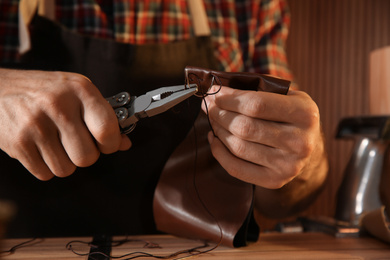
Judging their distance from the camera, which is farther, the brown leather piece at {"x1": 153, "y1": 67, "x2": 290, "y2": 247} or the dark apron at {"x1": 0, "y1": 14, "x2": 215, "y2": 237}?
the dark apron at {"x1": 0, "y1": 14, "x2": 215, "y2": 237}

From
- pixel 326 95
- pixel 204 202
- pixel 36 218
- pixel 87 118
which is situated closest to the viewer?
pixel 87 118

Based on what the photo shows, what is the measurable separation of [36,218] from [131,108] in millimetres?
344

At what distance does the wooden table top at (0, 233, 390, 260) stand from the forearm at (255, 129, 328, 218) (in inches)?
2.9

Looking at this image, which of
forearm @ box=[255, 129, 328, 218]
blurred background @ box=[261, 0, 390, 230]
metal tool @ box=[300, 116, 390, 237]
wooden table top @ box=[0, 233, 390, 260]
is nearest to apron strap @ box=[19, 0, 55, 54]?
wooden table top @ box=[0, 233, 390, 260]

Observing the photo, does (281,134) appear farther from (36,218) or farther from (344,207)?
(36,218)

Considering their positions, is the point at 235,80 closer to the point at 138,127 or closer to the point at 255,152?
the point at 255,152

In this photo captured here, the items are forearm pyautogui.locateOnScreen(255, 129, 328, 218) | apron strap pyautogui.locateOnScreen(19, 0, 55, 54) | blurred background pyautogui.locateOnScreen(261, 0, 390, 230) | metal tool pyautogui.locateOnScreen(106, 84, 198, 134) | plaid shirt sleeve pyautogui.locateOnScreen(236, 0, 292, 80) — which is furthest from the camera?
blurred background pyautogui.locateOnScreen(261, 0, 390, 230)

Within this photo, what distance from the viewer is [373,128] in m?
0.77

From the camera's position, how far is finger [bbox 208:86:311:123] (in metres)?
0.47

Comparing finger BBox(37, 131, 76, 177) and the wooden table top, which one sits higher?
finger BBox(37, 131, 76, 177)

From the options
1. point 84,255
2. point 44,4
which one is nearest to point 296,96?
point 84,255

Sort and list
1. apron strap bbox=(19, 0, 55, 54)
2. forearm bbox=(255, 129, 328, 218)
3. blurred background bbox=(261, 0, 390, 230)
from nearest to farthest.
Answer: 1. forearm bbox=(255, 129, 328, 218)
2. apron strap bbox=(19, 0, 55, 54)
3. blurred background bbox=(261, 0, 390, 230)

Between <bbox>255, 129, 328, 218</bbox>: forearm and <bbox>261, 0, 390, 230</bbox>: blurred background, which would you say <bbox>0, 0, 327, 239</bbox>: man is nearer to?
<bbox>255, 129, 328, 218</bbox>: forearm

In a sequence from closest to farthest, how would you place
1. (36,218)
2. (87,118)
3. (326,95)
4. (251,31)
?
(87,118), (36,218), (251,31), (326,95)
